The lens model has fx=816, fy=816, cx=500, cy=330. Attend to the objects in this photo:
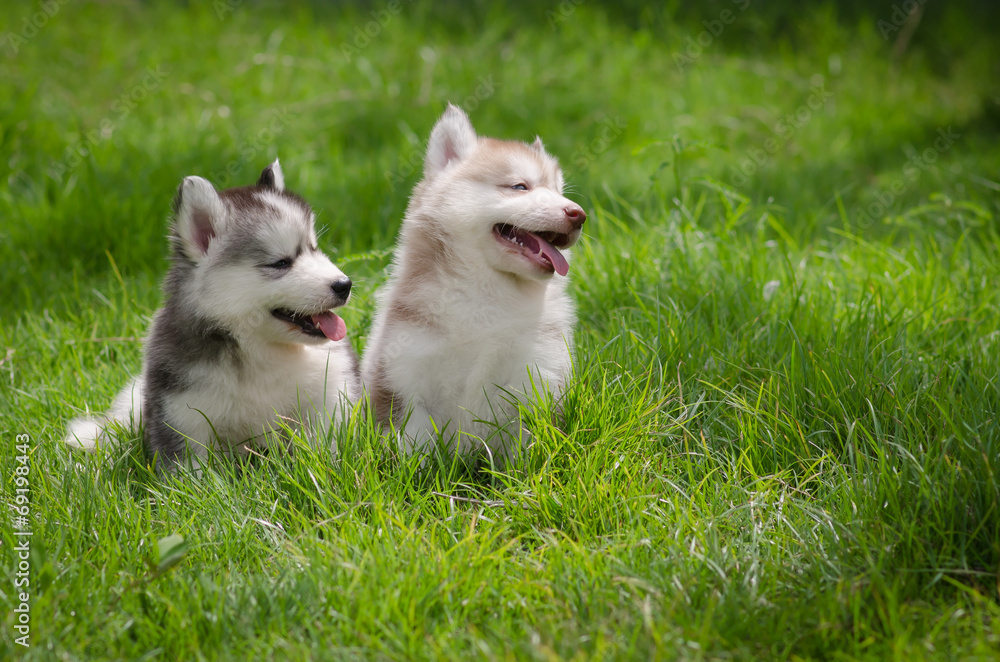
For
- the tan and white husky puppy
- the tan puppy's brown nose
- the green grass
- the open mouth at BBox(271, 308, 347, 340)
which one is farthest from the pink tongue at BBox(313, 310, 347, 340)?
the tan puppy's brown nose

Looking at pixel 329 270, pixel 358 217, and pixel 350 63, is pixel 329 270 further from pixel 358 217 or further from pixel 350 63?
pixel 350 63

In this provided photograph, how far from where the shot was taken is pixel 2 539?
8.72ft

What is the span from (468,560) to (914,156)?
604cm

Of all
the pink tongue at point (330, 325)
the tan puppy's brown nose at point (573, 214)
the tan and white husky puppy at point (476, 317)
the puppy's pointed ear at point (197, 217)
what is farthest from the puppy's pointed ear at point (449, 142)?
the puppy's pointed ear at point (197, 217)

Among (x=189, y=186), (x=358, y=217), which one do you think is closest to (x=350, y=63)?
(x=358, y=217)

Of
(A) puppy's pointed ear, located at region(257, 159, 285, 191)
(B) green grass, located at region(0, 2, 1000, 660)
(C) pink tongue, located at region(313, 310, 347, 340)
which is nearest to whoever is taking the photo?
(B) green grass, located at region(0, 2, 1000, 660)

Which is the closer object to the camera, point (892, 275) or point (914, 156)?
point (892, 275)

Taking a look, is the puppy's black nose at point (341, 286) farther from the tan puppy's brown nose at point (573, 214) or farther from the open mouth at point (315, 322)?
the tan puppy's brown nose at point (573, 214)

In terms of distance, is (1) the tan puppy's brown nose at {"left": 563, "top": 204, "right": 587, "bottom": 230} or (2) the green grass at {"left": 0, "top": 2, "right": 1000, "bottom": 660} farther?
(1) the tan puppy's brown nose at {"left": 563, "top": 204, "right": 587, "bottom": 230}

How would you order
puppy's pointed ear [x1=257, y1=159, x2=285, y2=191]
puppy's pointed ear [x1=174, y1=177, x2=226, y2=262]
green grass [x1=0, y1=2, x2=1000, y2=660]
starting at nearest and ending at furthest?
green grass [x1=0, y1=2, x2=1000, y2=660]
puppy's pointed ear [x1=174, y1=177, x2=226, y2=262]
puppy's pointed ear [x1=257, y1=159, x2=285, y2=191]

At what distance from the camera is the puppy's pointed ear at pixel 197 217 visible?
303 cm

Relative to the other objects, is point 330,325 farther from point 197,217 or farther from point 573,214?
point 573,214

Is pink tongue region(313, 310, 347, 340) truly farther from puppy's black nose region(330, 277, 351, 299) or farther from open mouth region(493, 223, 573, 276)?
open mouth region(493, 223, 573, 276)

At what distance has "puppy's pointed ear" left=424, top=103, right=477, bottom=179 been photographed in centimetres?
342
